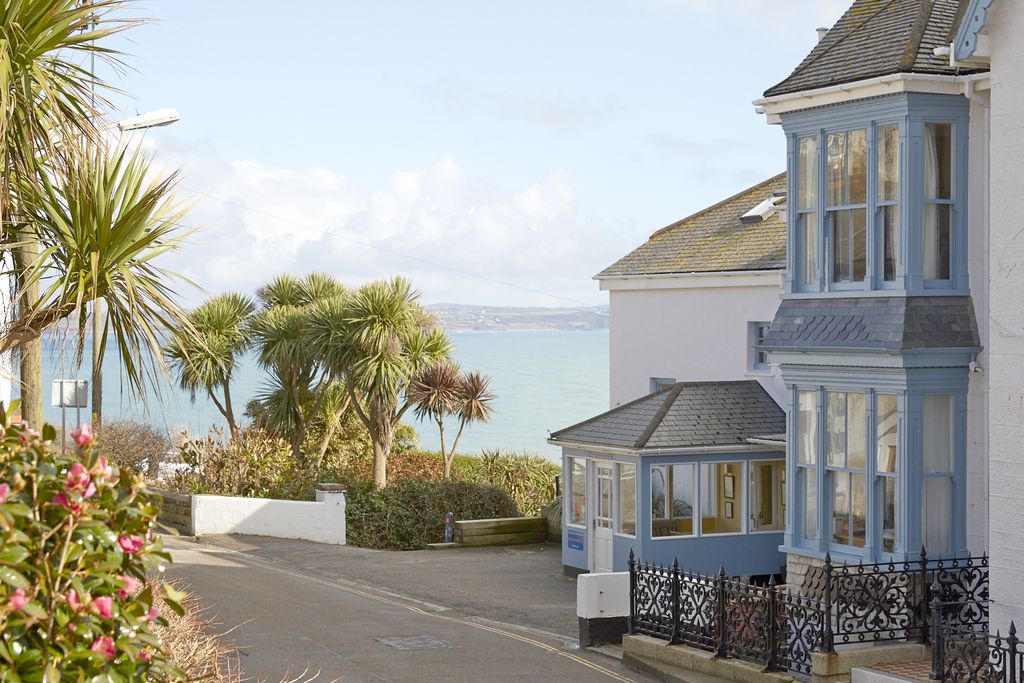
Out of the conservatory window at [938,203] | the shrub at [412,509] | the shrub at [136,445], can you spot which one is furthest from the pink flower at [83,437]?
the shrub at [136,445]

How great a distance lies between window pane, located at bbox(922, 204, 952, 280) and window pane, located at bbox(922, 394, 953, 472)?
1.53 m

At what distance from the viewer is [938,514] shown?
15.5m

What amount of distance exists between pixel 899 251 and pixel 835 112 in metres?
2.04

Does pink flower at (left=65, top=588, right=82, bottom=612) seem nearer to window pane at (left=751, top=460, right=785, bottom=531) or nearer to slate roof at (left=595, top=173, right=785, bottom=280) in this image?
window pane at (left=751, top=460, right=785, bottom=531)

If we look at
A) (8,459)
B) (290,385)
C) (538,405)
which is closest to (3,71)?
(8,459)

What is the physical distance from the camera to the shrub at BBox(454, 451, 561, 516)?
104 ft

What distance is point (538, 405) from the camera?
138 m

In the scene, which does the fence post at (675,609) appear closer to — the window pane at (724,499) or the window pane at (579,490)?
the window pane at (724,499)

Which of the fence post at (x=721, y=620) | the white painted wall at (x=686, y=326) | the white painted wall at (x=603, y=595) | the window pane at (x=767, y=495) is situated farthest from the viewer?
the white painted wall at (x=686, y=326)

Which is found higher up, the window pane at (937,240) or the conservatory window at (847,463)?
the window pane at (937,240)

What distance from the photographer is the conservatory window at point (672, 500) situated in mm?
21422

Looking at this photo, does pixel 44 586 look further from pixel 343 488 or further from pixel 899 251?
pixel 343 488

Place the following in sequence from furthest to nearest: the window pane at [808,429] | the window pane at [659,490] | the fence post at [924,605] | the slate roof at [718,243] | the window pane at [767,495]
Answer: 1. the slate roof at [718,243]
2. the window pane at [767,495]
3. the window pane at [659,490]
4. the window pane at [808,429]
5. the fence post at [924,605]

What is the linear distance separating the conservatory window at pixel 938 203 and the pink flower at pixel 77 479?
41.6 ft
